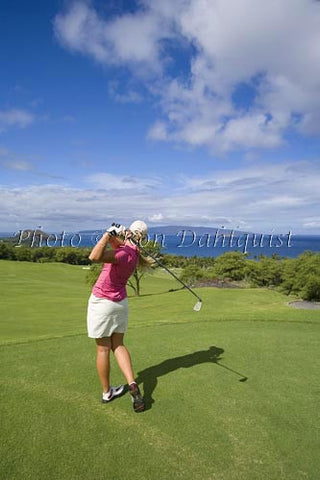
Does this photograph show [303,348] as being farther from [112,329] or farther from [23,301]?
[23,301]

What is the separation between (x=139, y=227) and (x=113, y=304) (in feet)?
3.37

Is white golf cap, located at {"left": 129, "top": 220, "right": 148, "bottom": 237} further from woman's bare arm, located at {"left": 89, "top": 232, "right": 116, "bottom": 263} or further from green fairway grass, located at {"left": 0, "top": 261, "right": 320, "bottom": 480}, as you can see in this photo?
green fairway grass, located at {"left": 0, "top": 261, "right": 320, "bottom": 480}

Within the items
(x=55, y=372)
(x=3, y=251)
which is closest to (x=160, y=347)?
(x=55, y=372)

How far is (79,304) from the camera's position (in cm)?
2614

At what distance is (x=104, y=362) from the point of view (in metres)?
4.35

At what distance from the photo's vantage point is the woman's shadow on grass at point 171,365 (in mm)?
4594

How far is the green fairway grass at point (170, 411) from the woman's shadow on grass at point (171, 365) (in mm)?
16

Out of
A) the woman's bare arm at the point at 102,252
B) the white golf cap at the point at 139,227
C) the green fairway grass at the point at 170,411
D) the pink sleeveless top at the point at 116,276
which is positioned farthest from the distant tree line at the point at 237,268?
the woman's bare arm at the point at 102,252

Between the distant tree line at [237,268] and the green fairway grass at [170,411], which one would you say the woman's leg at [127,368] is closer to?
the green fairway grass at [170,411]

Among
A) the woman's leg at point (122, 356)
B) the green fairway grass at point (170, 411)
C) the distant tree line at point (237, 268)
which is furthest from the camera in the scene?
the distant tree line at point (237, 268)

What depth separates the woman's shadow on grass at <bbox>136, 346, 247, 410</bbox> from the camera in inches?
181

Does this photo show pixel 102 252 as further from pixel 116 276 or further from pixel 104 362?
pixel 104 362

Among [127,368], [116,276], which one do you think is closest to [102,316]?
[116,276]

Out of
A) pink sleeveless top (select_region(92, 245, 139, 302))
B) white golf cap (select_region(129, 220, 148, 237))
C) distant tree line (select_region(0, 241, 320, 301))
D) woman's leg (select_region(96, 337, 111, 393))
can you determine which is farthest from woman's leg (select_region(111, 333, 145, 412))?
distant tree line (select_region(0, 241, 320, 301))
